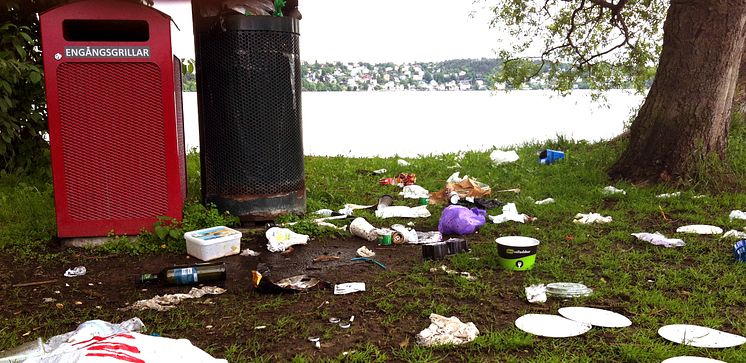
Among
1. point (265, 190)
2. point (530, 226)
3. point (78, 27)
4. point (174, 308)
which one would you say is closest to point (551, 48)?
point (530, 226)

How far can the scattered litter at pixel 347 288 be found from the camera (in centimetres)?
277

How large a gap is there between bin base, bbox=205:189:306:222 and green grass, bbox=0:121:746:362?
8 cm

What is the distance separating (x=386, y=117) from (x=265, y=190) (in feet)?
30.2

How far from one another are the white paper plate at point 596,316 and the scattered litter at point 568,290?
0.15 meters

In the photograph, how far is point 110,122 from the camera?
3512mm

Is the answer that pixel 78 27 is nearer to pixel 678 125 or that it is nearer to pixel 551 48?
pixel 678 125

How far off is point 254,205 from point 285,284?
1246mm

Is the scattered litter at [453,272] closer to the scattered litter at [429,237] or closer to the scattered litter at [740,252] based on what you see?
the scattered litter at [429,237]

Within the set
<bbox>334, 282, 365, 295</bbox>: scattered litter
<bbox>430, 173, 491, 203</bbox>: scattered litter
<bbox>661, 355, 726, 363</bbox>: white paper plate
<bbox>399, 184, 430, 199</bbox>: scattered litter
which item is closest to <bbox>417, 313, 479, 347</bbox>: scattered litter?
<bbox>334, 282, 365, 295</bbox>: scattered litter

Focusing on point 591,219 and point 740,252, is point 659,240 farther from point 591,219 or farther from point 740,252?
point 591,219

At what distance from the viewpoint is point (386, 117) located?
1302cm

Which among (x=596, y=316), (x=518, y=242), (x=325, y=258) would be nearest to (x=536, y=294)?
(x=596, y=316)

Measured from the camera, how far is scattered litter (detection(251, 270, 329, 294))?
277 cm

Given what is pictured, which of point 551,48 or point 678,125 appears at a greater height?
point 551,48
